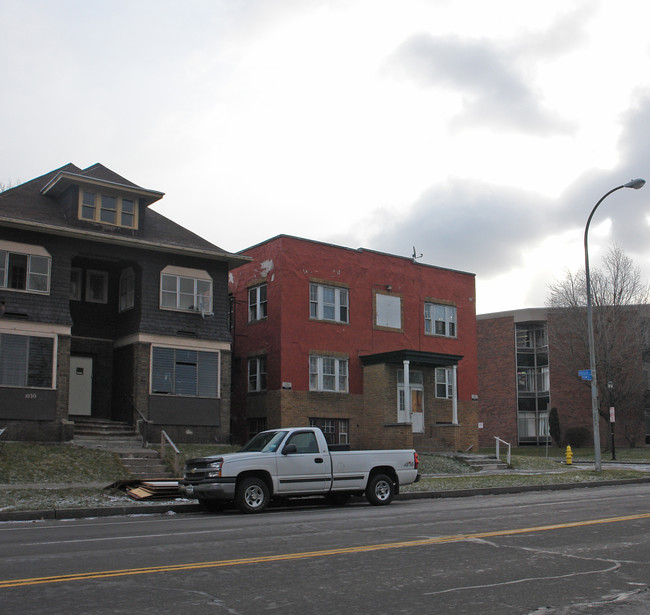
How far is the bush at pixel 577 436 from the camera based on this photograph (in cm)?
5347

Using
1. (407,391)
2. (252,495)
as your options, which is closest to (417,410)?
(407,391)

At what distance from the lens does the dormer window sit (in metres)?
28.2

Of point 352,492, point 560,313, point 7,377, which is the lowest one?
point 352,492

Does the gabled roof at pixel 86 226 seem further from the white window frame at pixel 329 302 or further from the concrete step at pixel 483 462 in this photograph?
the concrete step at pixel 483 462

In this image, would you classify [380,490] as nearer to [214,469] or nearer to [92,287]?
[214,469]

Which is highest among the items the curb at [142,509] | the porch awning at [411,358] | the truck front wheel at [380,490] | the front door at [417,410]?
the porch awning at [411,358]

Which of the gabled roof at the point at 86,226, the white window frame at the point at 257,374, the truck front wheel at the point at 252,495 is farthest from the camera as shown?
the white window frame at the point at 257,374

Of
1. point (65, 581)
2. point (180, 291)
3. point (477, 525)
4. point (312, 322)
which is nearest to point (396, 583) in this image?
point (65, 581)

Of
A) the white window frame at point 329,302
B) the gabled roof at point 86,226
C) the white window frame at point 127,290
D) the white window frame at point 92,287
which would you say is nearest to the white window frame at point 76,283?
the white window frame at point 92,287

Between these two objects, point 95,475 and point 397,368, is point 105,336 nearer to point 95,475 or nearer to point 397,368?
point 95,475

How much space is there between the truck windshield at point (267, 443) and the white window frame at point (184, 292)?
523 inches

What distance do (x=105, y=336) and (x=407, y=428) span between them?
12.7m

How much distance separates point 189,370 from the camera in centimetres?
2903

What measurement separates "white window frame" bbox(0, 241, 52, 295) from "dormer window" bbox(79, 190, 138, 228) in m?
2.32
